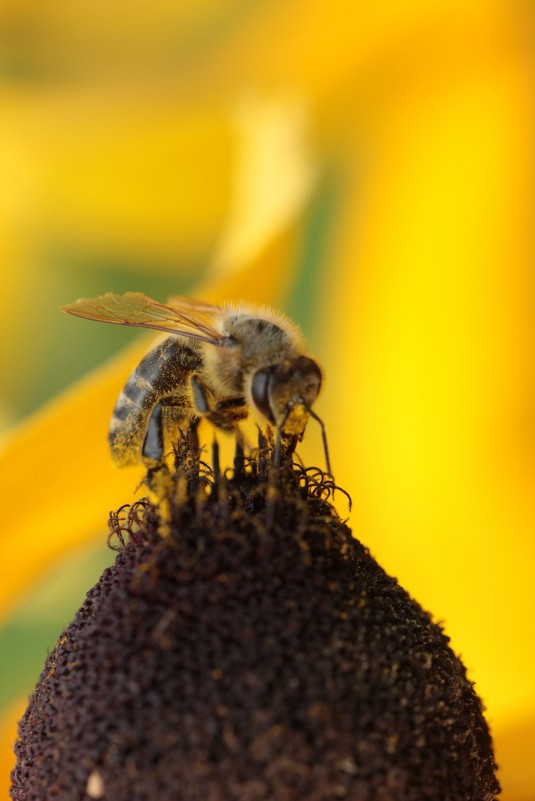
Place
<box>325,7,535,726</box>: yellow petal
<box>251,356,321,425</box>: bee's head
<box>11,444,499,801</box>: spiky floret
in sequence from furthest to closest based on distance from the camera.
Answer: <box>325,7,535,726</box>: yellow petal < <box>251,356,321,425</box>: bee's head < <box>11,444,499,801</box>: spiky floret

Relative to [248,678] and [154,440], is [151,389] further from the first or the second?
[248,678]

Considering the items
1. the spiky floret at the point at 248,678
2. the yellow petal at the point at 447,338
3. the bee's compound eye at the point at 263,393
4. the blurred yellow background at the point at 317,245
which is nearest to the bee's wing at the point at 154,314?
the bee's compound eye at the point at 263,393

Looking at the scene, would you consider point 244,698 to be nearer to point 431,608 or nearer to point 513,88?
point 431,608

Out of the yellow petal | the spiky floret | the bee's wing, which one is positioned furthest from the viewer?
the yellow petal

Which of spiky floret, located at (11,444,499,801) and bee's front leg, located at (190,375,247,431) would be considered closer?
spiky floret, located at (11,444,499,801)

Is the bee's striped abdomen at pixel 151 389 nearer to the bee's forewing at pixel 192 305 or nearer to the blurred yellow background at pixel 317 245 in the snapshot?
the bee's forewing at pixel 192 305

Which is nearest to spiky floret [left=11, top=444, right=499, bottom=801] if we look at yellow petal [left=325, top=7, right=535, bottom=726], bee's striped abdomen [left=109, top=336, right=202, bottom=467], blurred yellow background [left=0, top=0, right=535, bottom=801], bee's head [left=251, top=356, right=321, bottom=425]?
bee's head [left=251, top=356, right=321, bottom=425]

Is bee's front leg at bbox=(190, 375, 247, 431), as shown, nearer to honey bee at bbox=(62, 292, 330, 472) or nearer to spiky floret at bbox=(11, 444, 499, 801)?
honey bee at bbox=(62, 292, 330, 472)

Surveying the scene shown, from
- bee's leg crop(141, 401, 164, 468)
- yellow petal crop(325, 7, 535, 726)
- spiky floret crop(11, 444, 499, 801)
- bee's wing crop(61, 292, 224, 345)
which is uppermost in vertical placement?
yellow petal crop(325, 7, 535, 726)
